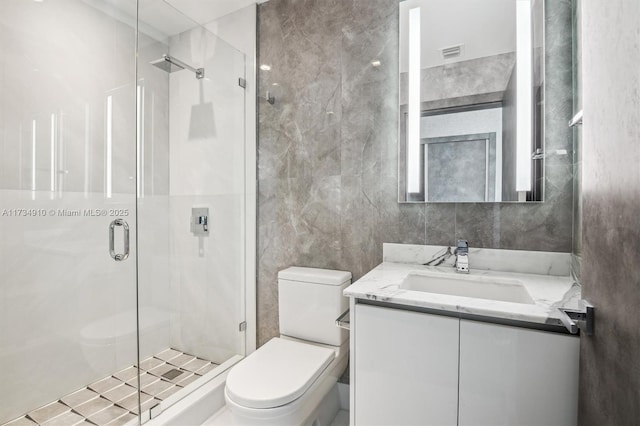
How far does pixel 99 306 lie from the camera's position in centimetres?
185

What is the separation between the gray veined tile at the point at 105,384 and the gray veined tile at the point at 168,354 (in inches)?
9.2

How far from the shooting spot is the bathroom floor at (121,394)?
1.56 m

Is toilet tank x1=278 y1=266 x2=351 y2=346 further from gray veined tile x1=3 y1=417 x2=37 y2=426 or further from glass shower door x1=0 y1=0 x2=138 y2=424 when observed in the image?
gray veined tile x1=3 y1=417 x2=37 y2=426

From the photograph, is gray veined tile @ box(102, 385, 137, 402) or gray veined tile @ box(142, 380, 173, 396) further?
gray veined tile @ box(102, 385, 137, 402)

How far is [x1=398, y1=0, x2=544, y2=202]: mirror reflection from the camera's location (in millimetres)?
1452

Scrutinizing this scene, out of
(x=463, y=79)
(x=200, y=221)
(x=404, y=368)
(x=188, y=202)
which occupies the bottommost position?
(x=404, y=368)

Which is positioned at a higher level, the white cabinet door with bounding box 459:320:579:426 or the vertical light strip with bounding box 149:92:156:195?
the vertical light strip with bounding box 149:92:156:195

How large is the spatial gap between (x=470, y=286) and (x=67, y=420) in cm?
203

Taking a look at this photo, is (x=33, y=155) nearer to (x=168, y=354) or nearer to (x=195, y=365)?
(x=168, y=354)

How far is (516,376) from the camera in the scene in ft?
3.22

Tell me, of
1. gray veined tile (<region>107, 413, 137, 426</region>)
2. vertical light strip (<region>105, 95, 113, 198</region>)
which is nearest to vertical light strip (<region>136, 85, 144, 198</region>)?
vertical light strip (<region>105, 95, 113, 198</region>)

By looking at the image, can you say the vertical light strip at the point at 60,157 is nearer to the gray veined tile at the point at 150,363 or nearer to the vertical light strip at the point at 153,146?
the vertical light strip at the point at 153,146

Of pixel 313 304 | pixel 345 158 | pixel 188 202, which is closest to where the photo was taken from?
pixel 313 304

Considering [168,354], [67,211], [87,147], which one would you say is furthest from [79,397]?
[87,147]
